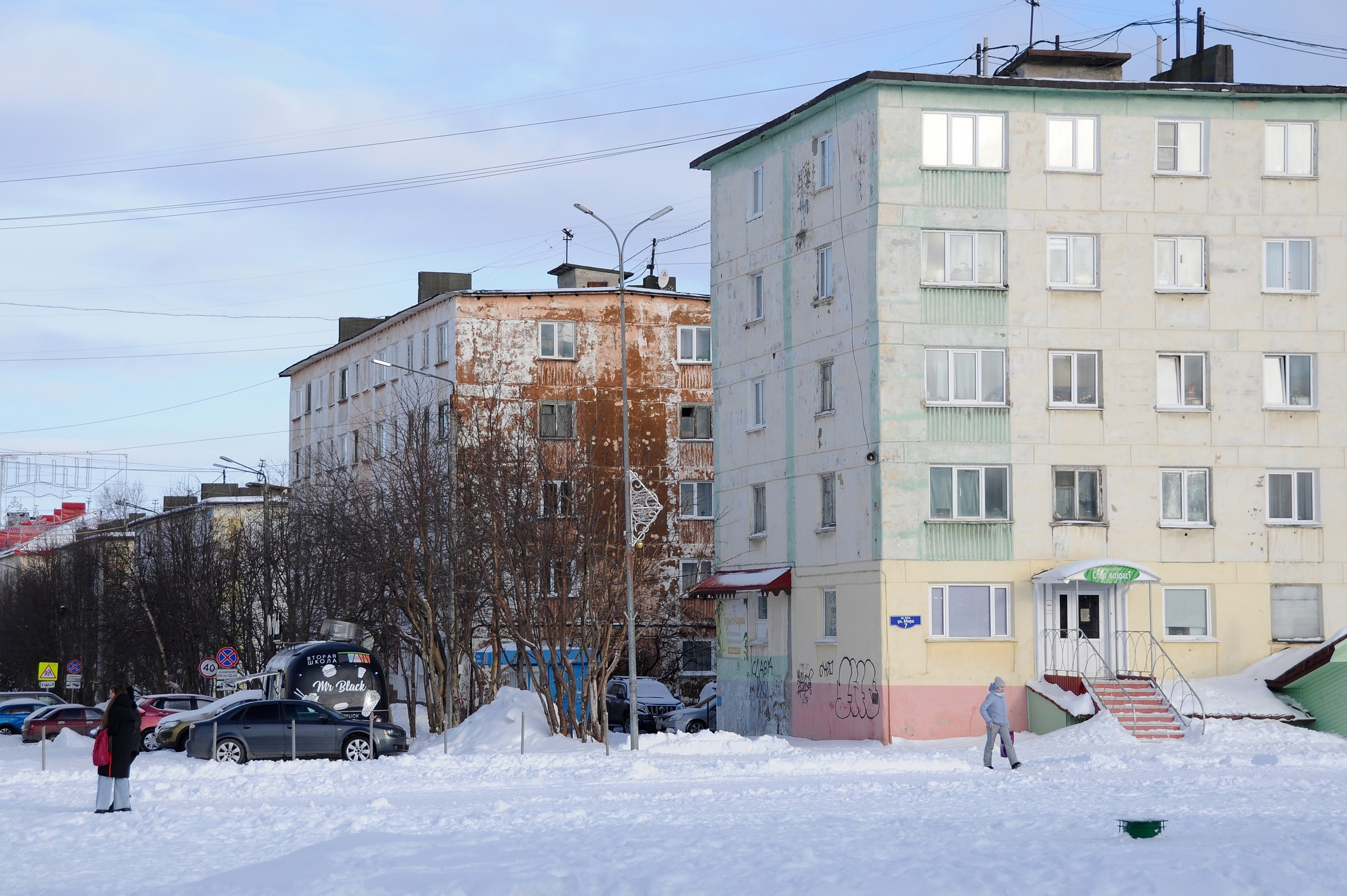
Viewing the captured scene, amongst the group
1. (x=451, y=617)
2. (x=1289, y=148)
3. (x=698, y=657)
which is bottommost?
(x=698, y=657)

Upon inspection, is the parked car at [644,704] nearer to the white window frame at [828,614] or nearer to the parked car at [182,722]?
the white window frame at [828,614]

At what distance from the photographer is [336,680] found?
131 ft

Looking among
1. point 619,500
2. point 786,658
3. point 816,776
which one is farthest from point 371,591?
point 816,776

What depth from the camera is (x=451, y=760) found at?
3062 centimetres

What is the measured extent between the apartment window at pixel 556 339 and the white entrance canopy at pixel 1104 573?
28.0 m

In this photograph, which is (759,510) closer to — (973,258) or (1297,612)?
(973,258)

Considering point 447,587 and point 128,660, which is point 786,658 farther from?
point 128,660

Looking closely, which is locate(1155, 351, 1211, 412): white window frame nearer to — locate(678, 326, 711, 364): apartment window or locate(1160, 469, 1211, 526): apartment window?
locate(1160, 469, 1211, 526): apartment window

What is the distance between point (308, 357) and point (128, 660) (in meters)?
16.1

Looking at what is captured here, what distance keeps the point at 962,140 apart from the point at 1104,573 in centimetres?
1074

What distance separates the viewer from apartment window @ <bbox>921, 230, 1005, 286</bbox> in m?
38.9

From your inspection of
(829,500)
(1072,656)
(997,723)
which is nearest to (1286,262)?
(1072,656)

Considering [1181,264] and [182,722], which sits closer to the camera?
[1181,264]

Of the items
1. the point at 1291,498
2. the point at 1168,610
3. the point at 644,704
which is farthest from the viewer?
the point at 644,704
